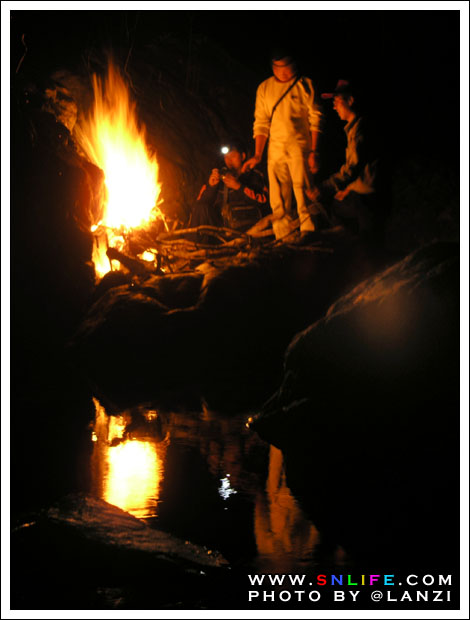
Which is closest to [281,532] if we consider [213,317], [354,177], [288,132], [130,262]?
[213,317]

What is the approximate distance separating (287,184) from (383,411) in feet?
29.6

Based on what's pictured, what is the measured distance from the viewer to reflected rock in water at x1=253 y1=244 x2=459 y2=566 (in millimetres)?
3754

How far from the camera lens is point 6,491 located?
12.5ft

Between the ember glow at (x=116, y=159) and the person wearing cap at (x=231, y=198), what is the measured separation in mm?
1449

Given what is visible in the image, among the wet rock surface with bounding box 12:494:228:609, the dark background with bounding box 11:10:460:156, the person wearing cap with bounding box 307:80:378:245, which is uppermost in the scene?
the dark background with bounding box 11:10:460:156

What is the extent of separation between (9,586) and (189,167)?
16.1 m

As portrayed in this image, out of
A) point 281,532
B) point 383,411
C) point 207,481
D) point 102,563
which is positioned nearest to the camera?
point 102,563

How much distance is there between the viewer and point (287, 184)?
1309 centimetres

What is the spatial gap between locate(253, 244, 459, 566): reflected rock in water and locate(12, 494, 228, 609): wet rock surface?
2.73ft

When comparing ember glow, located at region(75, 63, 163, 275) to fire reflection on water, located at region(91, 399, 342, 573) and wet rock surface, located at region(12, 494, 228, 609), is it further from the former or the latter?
wet rock surface, located at region(12, 494, 228, 609)

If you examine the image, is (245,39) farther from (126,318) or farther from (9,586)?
(9,586)

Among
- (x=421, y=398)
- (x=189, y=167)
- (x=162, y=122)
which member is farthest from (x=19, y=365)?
(x=189, y=167)

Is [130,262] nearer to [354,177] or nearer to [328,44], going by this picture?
[354,177]

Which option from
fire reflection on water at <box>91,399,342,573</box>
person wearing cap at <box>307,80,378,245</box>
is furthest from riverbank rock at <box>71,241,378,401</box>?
fire reflection on water at <box>91,399,342,573</box>
